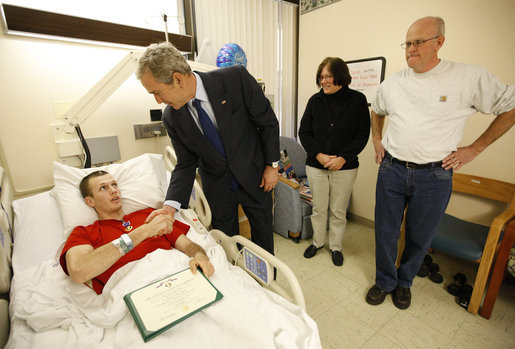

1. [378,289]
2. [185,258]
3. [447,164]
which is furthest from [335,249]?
[185,258]

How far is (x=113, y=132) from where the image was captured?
6.79ft

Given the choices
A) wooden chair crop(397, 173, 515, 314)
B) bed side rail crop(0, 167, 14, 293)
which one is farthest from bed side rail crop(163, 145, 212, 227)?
wooden chair crop(397, 173, 515, 314)

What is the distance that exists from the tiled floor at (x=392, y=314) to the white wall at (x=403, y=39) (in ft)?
2.41

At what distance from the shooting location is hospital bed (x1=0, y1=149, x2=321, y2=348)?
0.83 meters

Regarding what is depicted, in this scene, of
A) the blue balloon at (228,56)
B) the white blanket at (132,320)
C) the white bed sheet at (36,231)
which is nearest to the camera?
→ the white blanket at (132,320)

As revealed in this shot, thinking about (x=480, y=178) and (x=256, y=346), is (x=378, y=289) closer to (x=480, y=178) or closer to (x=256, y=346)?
(x=480, y=178)

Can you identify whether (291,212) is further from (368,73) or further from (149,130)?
(368,73)

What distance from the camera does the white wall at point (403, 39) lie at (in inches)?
74.0

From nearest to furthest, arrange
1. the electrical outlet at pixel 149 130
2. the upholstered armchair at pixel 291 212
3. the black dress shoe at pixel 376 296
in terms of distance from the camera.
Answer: the black dress shoe at pixel 376 296, the electrical outlet at pixel 149 130, the upholstered armchair at pixel 291 212

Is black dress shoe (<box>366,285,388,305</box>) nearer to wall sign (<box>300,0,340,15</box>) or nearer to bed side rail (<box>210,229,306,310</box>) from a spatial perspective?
bed side rail (<box>210,229,306,310</box>)

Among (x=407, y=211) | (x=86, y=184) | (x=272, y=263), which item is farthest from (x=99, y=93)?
(x=407, y=211)

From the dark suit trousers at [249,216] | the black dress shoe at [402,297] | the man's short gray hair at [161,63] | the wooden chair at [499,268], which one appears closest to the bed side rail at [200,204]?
the dark suit trousers at [249,216]

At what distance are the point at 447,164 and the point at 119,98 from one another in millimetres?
2303

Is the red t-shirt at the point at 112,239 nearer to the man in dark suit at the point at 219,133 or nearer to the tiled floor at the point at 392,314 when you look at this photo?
the man in dark suit at the point at 219,133
